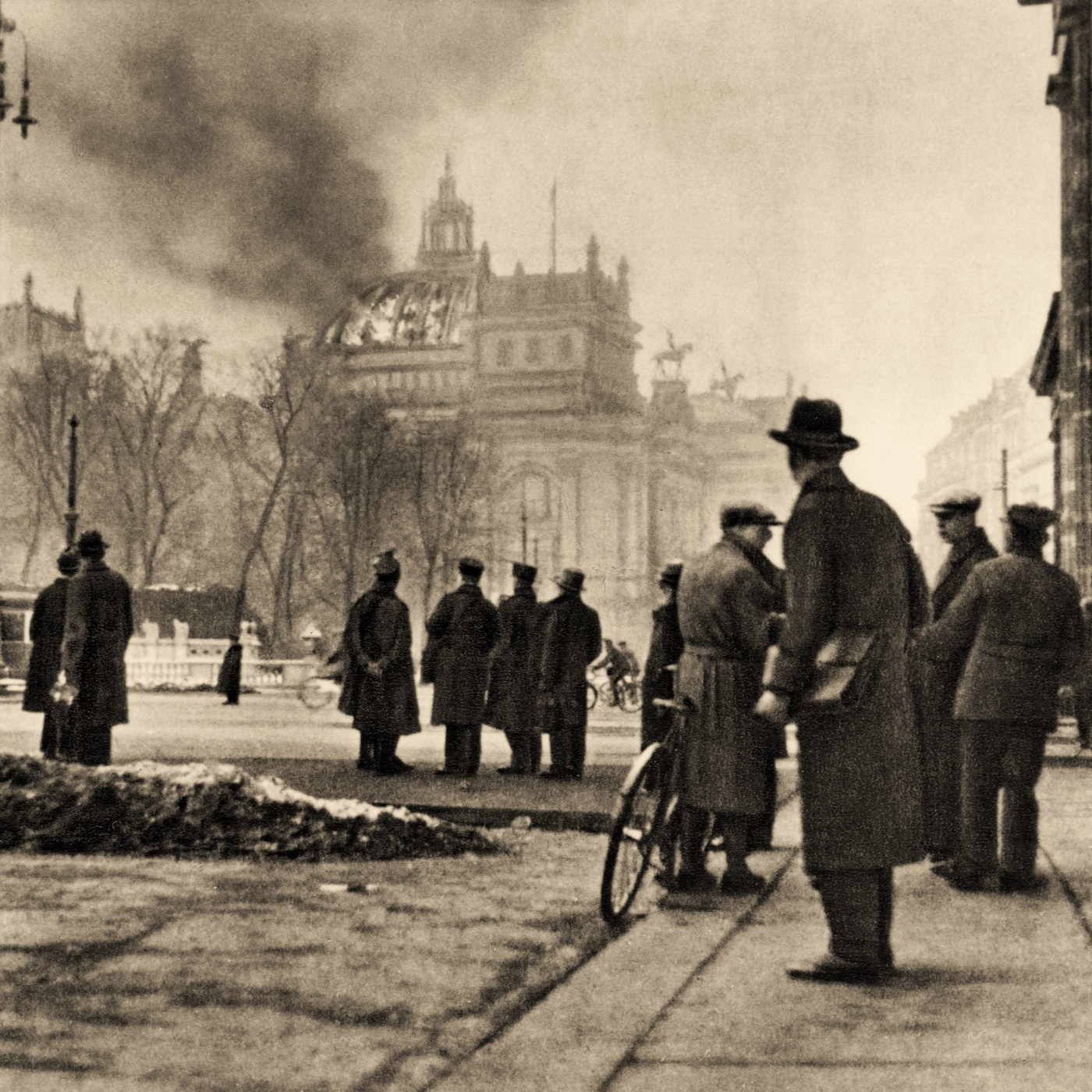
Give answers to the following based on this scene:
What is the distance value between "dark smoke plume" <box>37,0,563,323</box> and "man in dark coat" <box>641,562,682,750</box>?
7.09 meters

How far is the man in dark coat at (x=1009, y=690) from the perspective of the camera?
689 cm

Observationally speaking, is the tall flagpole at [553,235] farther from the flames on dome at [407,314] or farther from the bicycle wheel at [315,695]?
the bicycle wheel at [315,695]

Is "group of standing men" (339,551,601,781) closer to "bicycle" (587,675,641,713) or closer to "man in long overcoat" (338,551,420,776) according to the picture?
"man in long overcoat" (338,551,420,776)

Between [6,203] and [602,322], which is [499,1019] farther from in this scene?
[602,322]

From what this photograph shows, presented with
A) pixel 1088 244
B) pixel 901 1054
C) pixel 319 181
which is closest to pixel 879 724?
pixel 901 1054

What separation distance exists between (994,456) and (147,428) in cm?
4385

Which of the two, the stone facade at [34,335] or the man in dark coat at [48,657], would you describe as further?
the stone facade at [34,335]

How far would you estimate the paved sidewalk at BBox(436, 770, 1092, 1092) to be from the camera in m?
3.85

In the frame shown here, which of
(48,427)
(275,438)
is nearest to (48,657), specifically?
(48,427)

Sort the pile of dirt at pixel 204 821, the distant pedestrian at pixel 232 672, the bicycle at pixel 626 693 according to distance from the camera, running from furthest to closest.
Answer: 1. the bicycle at pixel 626 693
2. the distant pedestrian at pixel 232 672
3. the pile of dirt at pixel 204 821

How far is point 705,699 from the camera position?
6355mm

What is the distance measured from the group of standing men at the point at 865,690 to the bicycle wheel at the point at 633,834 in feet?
0.48

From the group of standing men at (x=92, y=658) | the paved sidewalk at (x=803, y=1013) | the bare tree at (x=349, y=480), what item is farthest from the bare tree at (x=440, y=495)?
the paved sidewalk at (x=803, y=1013)

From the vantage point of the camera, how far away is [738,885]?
22.0ft
